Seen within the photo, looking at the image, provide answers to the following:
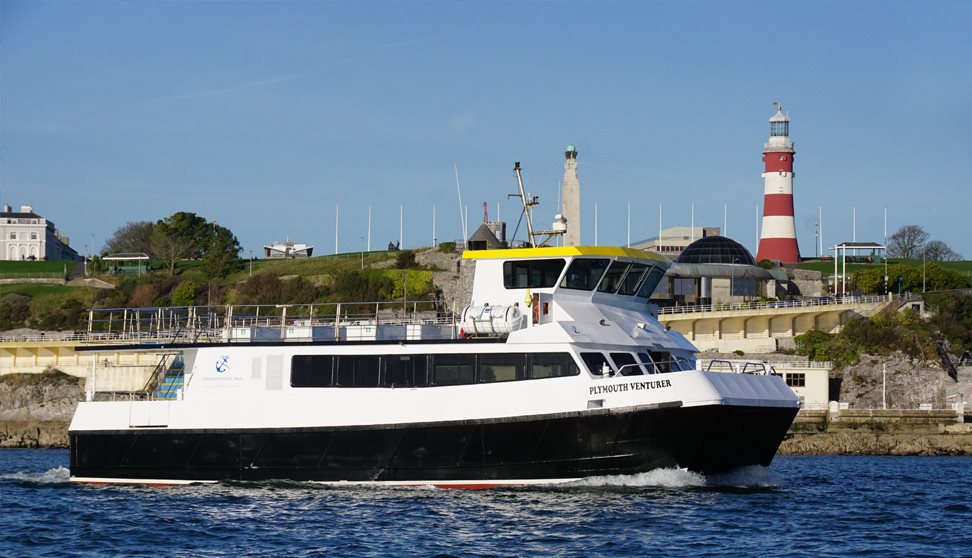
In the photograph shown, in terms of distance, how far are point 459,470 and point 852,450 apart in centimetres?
2617

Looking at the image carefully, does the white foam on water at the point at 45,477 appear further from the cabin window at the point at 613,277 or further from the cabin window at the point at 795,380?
the cabin window at the point at 795,380

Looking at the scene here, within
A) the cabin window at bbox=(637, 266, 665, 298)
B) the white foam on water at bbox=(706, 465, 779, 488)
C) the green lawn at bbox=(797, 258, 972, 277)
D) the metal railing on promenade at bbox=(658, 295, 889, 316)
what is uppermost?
the green lawn at bbox=(797, 258, 972, 277)

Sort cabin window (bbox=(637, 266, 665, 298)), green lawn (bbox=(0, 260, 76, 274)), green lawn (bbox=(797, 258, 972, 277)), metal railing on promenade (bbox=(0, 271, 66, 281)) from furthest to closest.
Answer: green lawn (bbox=(0, 260, 76, 274))
metal railing on promenade (bbox=(0, 271, 66, 281))
green lawn (bbox=(797, 258, 972, 277))
cabin window (bbox=(637, 266, 665, 298))

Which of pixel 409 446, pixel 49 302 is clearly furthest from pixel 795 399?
pixel 49 302

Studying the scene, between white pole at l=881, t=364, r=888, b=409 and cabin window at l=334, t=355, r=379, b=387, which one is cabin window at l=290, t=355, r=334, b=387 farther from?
white pole at l=881, t=364, r=888, b=409

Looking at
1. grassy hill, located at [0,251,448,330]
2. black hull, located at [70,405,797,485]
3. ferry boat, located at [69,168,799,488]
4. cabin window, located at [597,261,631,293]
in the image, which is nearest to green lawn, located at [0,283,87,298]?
grassy hill, located at [0,251,448,330]

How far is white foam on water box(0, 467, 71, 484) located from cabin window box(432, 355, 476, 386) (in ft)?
32.3

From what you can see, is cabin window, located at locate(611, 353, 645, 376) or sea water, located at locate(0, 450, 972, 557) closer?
sea water, located at locate(0, 450, 972, 557)

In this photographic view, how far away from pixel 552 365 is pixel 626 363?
174 cm

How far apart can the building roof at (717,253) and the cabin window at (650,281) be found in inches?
2031

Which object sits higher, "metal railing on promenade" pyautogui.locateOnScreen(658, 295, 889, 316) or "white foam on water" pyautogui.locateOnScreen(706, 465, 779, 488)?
"metal railing on promenade" pyautogui.locateOnScreen(658, 295, 889, 316)

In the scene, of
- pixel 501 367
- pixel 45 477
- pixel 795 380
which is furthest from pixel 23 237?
pixel 501 367

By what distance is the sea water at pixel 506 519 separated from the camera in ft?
65.2

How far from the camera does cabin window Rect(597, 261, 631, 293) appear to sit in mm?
27547
